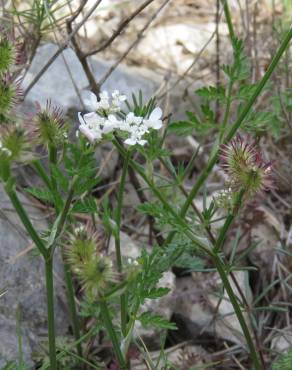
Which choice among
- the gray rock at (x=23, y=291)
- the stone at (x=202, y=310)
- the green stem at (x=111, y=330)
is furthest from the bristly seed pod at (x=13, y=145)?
the stone at (x=202, y=310)

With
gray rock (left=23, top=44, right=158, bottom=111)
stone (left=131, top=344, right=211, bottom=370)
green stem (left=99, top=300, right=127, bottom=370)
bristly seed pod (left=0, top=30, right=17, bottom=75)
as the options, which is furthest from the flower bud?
gray rock (left=23, top=44, right=158, bottom=111)

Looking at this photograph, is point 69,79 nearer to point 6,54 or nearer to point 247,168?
point 6,54

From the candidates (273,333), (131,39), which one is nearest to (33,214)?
(273,333)

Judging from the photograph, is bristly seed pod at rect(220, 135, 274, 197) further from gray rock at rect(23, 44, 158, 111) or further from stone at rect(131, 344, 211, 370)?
gray rock at rect(23, 44, 158, 111)

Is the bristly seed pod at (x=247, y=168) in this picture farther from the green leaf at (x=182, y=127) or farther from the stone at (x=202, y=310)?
the stone at (x=202, y=310)

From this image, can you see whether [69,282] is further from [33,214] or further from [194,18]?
[194,18]

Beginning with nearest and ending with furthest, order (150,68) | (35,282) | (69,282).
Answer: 1. (69,282)
2. (35,282)
3. (150,68)

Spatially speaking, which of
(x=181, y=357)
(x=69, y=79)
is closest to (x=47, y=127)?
(x=181, y=357)
